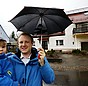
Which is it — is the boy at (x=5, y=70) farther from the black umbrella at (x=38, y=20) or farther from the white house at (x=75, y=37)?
the white house at (x=75, y=37)

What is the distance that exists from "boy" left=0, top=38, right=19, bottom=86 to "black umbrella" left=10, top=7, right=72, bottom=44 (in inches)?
27.5

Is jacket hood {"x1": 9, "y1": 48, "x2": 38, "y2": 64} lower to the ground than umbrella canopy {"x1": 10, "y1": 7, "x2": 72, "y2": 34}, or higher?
lower

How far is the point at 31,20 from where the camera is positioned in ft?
11.4

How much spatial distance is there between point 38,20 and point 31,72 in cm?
91

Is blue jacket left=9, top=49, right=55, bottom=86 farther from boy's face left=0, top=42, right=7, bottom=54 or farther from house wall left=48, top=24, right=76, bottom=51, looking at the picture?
house wall left=48, top=24, right=76, bottom=51

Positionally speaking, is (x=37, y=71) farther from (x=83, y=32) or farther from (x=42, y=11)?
(x=83, y=32)

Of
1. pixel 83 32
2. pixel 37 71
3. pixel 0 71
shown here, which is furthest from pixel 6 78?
pixel 83 32

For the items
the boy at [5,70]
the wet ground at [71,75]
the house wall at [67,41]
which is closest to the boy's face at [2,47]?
the boy at [5,70]

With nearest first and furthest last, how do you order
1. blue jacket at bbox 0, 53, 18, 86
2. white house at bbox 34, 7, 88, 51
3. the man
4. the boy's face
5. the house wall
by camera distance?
blue jacket at bbox 0, 53, 18, 86
the boy's face
the man
white house at bbox 34, 7, 88, 51
the house wall

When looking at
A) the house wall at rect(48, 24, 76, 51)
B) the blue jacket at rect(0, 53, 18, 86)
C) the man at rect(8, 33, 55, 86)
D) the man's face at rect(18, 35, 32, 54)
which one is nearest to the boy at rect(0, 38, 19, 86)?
the blue jacket at rect(0, 53, 18, 86)

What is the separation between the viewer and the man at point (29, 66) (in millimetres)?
2832

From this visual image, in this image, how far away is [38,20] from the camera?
345cm

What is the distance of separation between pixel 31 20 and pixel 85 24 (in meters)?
33.2

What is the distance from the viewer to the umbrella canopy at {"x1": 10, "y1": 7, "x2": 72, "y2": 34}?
3312 mm
